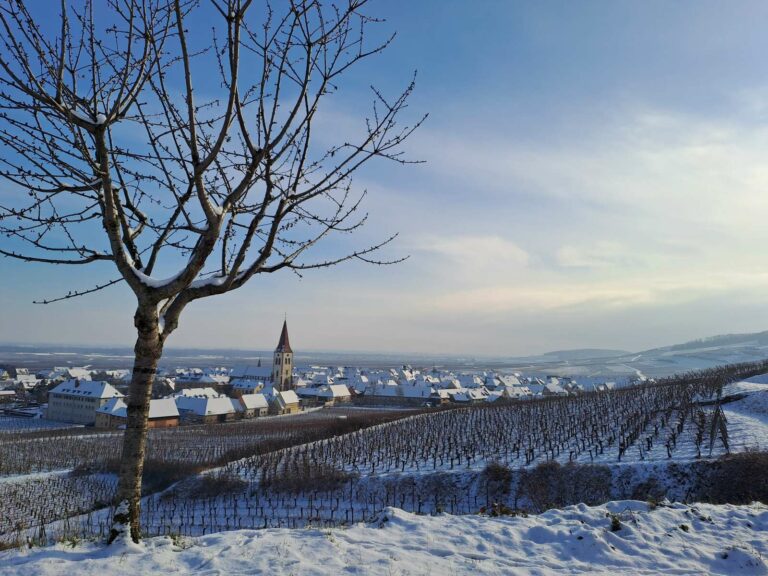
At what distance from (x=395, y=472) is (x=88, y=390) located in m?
63.0

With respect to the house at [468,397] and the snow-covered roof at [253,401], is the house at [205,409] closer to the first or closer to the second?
the snow-covered roof at [253,401]

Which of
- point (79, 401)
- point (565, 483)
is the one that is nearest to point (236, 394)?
point (79, 401)

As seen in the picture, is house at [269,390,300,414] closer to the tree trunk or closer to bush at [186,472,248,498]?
bush at [186,472,248,498]

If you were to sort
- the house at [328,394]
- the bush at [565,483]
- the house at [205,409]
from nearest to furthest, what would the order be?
1. the bush at [565,483]
2. the house at [205,409]
3. the house at [328,394]

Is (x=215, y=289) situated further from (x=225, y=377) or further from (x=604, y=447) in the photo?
(x=225, y=377)

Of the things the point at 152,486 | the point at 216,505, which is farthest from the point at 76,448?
the point at 216,505

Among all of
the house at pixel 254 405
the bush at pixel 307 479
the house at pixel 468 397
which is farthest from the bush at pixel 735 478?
the house at pixel 468 397

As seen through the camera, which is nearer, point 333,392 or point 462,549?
point 462,549

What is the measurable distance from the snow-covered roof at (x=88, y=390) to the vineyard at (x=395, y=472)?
97.4 feet

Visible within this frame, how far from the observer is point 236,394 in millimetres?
93750

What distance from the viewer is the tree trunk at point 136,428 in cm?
493

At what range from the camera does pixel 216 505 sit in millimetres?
25516

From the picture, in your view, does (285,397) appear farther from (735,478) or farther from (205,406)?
(735,478)

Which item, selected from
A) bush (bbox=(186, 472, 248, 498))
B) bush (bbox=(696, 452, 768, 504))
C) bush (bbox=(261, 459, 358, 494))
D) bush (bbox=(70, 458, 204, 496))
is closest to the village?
bush (bbox=(70, 458, 204, 496))
